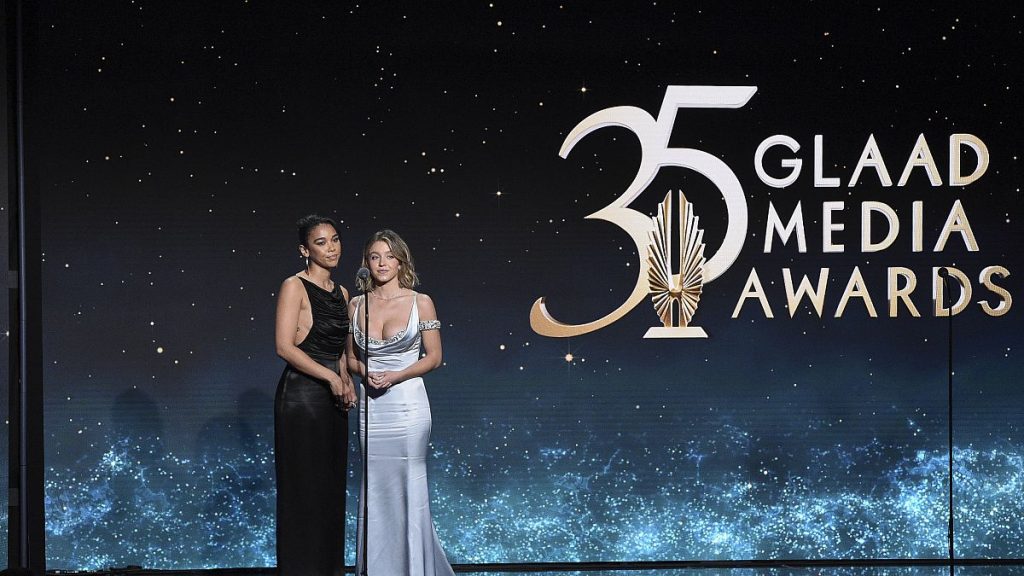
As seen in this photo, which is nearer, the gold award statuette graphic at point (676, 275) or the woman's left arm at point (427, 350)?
the woman's left arm at point (427, 350)

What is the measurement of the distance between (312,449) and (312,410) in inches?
7.3

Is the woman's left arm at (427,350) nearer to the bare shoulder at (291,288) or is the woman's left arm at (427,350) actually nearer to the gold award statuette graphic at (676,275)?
the bare shoulder at (291,288)

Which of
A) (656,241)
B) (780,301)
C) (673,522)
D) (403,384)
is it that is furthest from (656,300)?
(403,384)

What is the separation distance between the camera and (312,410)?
437 cm

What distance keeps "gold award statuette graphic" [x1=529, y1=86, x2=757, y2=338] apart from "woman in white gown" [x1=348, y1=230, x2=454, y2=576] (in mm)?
1004

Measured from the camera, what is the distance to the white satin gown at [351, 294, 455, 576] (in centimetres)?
439

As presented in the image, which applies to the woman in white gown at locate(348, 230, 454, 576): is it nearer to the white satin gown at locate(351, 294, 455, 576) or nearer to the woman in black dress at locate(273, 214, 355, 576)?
the white satin gown at locate(351, 294, 455, 576)

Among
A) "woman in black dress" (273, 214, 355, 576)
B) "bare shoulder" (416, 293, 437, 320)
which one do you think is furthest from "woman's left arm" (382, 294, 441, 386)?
"woman in black dress" (273, 214, 355, 576)

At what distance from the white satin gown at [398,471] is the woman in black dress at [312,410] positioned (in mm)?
131

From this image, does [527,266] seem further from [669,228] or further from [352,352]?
[352,352]

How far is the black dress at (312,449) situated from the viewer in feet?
14.3

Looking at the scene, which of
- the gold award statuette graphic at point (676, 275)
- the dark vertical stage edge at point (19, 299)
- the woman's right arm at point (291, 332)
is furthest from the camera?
the gold award statuette graphic at point (676, 275)

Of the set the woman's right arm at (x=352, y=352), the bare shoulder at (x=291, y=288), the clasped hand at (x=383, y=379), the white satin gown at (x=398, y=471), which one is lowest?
the white satin gown at (x=398, y=471)

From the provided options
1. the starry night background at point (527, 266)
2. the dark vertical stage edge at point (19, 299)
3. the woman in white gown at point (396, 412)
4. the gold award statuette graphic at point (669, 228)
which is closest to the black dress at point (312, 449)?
the woman in white gown at point (396, 412)
